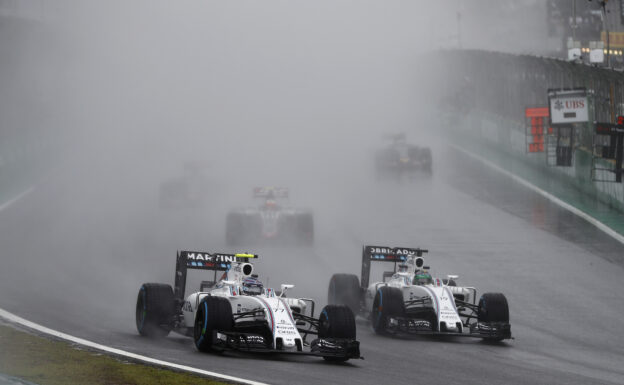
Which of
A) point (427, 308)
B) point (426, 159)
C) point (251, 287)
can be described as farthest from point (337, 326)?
point (426, 159)

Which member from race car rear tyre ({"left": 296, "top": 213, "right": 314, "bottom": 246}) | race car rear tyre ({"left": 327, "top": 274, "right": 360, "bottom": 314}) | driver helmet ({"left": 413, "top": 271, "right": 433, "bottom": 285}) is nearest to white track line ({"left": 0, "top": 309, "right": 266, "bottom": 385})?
race car rear tyre ({"left": 327, "top": 274, "right": 360, "bottom": 314})

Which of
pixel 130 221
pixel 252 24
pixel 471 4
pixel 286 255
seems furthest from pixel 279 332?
pixel 471 4

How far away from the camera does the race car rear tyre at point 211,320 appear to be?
640 inches

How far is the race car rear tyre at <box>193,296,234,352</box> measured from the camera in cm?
1627

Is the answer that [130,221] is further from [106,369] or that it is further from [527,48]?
[527,48]

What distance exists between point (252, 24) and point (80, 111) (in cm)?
3759

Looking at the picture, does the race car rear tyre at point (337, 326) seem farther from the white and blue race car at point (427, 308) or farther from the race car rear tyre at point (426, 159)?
the race car rear tyre at point (426, 159)

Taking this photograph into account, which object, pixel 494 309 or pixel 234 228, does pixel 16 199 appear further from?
pixel 494 309

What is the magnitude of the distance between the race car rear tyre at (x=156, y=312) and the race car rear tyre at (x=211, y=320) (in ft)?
6.48

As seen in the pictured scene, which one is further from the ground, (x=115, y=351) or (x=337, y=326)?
(x=337, y=326)

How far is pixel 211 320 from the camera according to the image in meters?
16.3

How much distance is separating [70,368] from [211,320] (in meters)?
2.98

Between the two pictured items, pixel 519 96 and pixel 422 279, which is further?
pixel 519 96

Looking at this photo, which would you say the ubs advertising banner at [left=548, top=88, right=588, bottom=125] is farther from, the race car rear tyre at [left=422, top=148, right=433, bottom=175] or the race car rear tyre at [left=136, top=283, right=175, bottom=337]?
the race car rear tyre at [left=136, top=283, right=175, bottom=337]
